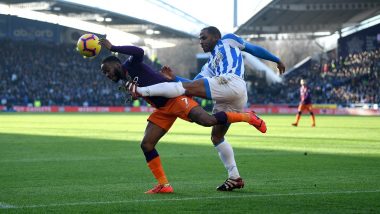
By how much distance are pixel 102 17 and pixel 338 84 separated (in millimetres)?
23622

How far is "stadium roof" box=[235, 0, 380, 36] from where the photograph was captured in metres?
63.0

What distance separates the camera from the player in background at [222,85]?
34.4ft

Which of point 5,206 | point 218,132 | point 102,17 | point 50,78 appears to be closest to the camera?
point 5,206

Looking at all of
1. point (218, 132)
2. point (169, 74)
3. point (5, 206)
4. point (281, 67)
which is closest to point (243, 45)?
point (281, 67)

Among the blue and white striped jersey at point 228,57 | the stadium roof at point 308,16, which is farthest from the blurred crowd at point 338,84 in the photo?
the blue and white striped jersey at point 228,57

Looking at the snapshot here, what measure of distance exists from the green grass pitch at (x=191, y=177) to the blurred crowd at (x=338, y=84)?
42.8 metres

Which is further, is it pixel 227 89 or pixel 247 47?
pixel 247 47

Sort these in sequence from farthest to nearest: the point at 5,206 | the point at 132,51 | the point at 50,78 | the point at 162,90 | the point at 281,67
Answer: the point at 50,78 < the point at 281,67 < the point at 162,90 < the point at 132,51 < the point at 5,206

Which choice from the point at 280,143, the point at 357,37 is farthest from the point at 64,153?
the point at 357,37

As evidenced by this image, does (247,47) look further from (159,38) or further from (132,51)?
(159,38)

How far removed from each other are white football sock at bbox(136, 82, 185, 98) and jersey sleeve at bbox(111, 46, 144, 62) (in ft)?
1.42

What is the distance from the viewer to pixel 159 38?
8262cm

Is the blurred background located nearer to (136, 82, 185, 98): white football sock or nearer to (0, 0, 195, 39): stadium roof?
(0, 0, 195, 39): stadium roof

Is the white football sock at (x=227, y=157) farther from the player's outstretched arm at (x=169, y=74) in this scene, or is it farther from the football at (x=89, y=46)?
the football at (x=89, y=46)
